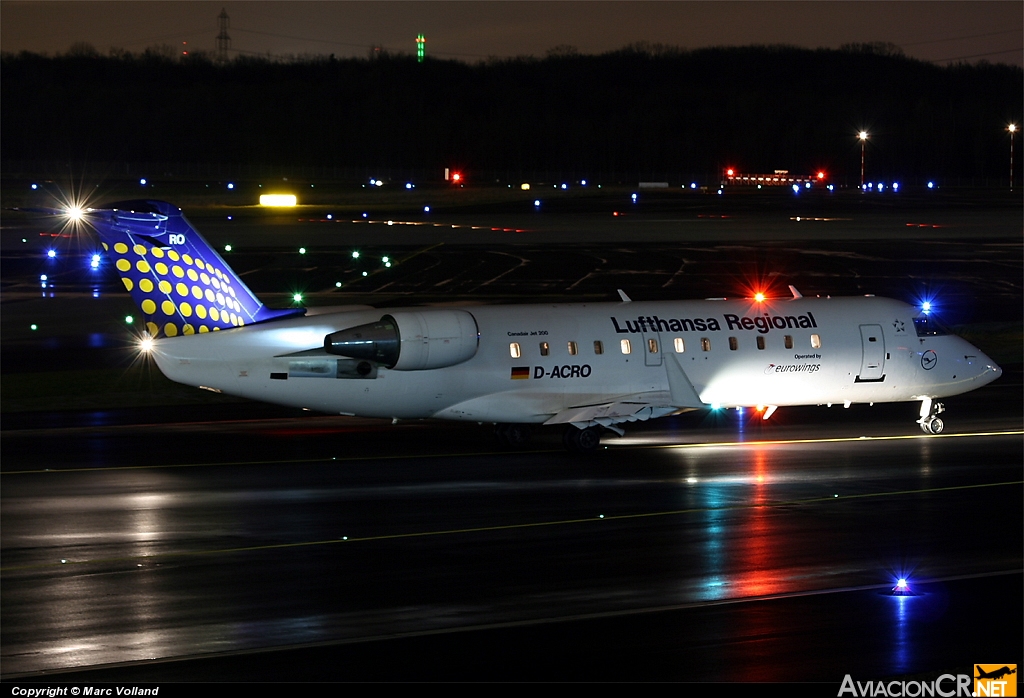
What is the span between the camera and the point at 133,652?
55.6 ft

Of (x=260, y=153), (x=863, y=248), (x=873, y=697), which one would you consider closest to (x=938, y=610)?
(x=873, y=697)

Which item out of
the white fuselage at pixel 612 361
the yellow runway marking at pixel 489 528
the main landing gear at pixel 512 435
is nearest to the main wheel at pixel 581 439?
the white fuselage at pixel 612 361

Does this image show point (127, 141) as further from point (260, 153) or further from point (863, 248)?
point (863, 248)

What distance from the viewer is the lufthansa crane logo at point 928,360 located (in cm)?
3231

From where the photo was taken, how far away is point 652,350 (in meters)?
30.2

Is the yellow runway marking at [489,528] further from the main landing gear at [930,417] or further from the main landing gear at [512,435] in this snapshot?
the main landing gear at [512,435]

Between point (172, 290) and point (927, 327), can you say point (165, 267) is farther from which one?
point (927, 327)

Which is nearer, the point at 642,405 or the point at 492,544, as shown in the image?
the point at 492,544

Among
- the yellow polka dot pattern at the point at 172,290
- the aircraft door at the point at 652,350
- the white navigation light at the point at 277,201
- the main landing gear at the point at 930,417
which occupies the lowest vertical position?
the main landing gear at the point at 930,417

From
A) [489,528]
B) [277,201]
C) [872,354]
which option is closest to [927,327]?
[872,354]

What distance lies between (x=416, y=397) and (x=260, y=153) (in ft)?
566

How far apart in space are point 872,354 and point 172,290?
17008 mm

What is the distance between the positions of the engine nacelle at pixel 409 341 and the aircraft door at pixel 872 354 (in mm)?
10012

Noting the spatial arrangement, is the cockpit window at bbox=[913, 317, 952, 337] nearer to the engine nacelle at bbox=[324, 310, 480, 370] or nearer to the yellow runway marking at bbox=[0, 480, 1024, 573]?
the yellow runway marking at bbox=[0, 480, 1024, 573]
